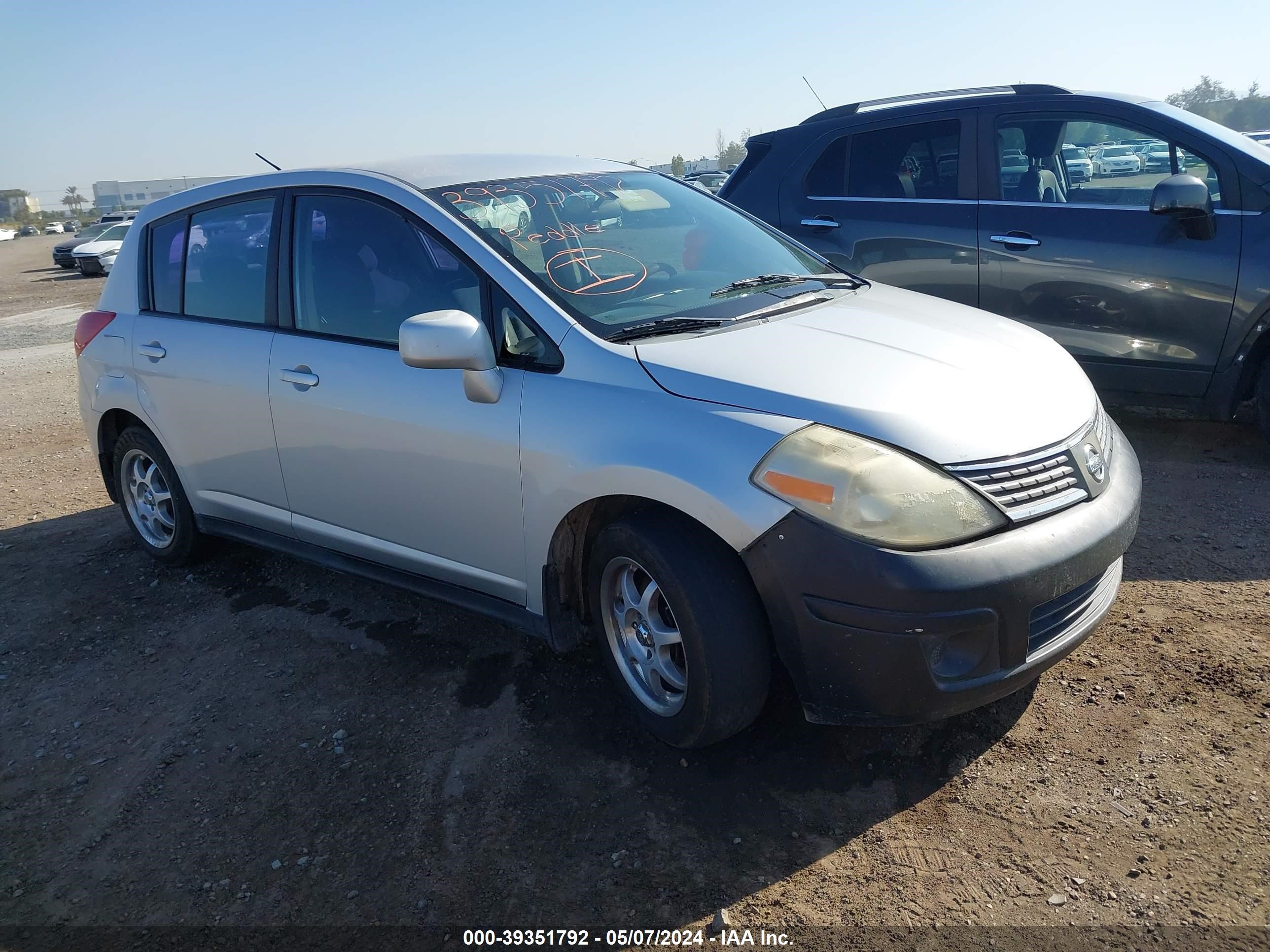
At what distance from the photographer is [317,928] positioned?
2.53 meters

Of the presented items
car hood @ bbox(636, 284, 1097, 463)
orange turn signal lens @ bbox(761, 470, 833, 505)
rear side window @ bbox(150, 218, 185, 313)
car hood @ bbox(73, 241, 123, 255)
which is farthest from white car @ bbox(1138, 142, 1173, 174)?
car hood @ bbox(73, 241, 123, 255)

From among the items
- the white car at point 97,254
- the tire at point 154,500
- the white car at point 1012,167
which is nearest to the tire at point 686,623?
the tire at point 154,500

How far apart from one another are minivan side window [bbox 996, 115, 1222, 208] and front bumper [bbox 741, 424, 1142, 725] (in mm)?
3357

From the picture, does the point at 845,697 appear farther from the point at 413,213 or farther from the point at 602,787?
the point at 413,213

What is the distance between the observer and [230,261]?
14.0ft

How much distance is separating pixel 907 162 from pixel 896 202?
251 mm

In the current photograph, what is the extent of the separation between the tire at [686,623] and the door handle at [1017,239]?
367cm

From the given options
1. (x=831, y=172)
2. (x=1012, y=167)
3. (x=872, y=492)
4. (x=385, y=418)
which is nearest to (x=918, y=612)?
(x=872, y=492)

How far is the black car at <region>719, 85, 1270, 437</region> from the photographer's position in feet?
16.3

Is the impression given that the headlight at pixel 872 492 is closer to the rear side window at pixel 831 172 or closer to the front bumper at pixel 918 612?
the front bumper at pixel 918 612

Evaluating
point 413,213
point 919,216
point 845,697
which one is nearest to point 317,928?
point 845,697

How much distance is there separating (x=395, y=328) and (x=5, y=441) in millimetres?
6015

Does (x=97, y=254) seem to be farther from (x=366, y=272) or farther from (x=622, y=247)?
(x=622, y=247)

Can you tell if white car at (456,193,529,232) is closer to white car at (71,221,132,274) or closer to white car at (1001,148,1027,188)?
white car at (1001,148,1027,188)
